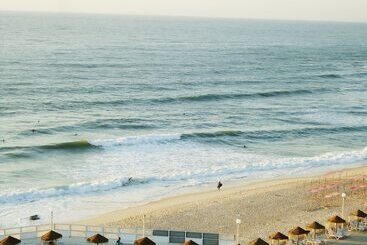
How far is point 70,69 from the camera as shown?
80375 mm

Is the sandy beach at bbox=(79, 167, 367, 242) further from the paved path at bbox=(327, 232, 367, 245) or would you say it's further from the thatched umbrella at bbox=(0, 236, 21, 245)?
the thatched umbrella at bbox=(0, 236, 21, 245)

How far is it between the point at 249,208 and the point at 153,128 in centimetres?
2126

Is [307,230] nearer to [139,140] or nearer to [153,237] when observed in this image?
[153,237]

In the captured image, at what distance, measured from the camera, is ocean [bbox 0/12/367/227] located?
34438 mm

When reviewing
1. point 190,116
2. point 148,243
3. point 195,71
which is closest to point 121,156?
point 190,116

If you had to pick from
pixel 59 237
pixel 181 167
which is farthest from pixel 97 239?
pixel 181 167

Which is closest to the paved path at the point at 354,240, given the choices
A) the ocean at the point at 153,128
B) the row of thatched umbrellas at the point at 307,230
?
the row of thatched umbrellas at the point at 307,230

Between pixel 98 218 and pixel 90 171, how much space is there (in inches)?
357

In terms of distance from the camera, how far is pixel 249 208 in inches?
1195

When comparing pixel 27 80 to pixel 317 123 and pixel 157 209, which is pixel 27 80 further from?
pixel 157 209

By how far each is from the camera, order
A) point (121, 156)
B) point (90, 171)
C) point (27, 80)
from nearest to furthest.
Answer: point (90, 171) < point (121, 156) < point (27, 80)

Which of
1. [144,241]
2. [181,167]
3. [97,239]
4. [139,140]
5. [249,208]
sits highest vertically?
[144,241]

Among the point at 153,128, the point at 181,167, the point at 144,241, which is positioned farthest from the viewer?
the point at 153,128

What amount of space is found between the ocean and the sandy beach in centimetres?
178
